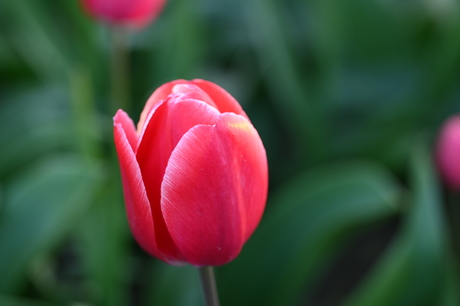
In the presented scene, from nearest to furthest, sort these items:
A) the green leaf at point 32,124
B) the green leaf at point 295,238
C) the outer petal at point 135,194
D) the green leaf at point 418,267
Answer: the outer petal at point 135,194 < the green leaf at point 418,267 < the green leaf at point 295,238 < the green leaf at point 32,124

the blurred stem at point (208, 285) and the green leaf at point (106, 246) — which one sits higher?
the blurred stem at point (208, 285)

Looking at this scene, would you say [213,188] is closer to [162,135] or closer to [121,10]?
[162,135]

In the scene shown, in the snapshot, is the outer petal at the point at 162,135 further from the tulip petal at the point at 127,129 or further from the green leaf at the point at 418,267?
the green leaf at the point at 418,267

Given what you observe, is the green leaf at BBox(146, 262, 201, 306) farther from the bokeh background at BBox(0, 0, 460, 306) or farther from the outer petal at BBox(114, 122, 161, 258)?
the outer petal at BBox(114, 122, 161, 258)

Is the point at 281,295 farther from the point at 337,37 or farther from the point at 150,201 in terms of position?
the point at 337,37

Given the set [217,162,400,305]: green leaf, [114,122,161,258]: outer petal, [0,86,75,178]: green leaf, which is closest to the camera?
[114,122,161,258]: outer petal

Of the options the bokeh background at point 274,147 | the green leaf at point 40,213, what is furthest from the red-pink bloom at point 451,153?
the green leaf at point 40,213

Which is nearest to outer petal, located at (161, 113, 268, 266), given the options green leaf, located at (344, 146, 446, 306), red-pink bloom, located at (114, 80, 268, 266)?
red-pink bloom, located at (114, 80, 268, 266)
